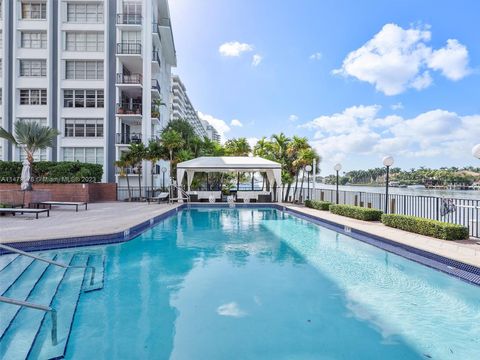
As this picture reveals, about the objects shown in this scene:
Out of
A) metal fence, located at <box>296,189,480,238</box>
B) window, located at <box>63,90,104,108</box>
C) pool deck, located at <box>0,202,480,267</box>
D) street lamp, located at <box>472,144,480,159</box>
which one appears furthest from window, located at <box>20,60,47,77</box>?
street lamp, located at <box>472,144,480,159</box>

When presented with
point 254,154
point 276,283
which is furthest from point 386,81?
point 276,283

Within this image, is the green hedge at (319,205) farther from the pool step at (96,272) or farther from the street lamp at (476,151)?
the pool step at (96,272)

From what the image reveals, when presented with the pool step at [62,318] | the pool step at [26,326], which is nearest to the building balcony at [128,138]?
the pool step at [62,318]

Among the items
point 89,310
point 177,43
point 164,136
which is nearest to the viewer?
point 89,310

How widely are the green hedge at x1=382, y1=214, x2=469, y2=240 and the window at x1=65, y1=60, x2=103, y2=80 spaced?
23.0 m

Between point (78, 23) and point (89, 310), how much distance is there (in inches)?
991

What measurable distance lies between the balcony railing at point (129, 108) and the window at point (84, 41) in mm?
4688

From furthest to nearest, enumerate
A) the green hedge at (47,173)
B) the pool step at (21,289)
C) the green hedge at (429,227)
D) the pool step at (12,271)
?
the green hedge at (47,173) → the green hedge at (429,227) → the pool step at (12,271) → the pool step at (21,289)

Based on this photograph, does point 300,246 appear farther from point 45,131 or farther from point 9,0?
point 9,0

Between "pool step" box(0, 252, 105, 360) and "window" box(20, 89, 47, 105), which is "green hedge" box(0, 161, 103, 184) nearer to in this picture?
"window" box(20, 89, 47, 105)

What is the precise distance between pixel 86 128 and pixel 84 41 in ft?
22.7

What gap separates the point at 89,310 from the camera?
4.19 m

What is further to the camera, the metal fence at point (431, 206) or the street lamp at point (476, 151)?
the metal fence at point (431, 206)

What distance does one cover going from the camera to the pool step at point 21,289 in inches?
143
